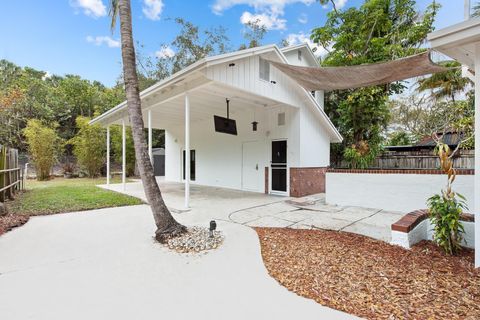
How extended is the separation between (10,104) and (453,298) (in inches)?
934

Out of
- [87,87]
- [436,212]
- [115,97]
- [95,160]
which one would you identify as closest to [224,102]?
[436,212]

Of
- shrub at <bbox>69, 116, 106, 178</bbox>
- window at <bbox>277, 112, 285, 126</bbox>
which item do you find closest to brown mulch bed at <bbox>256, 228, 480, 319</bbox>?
window at <bbox>277, 112, 285, 126</bbox>

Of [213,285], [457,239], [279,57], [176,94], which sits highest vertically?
[279,57]

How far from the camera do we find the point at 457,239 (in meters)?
3.33

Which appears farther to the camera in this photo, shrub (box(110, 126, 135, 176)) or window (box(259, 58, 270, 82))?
shrub (box(110, 126, 135, 176))

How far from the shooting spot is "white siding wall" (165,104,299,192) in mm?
8852

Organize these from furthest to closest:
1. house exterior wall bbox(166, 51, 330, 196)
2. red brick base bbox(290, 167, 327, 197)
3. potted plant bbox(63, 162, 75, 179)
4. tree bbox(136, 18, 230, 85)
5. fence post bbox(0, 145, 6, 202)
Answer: tree bbox(136, 18, 230, 85) → potted plant bbox(63, 162, 75, 179) → red brick base bbox(290, 167, 327, 197) → house exterior wall bbox(166, 51, 330, 196) → fence post bbox(0, 145, 6, 202)

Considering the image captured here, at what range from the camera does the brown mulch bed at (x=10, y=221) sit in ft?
14.8

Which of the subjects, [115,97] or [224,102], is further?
[115,97]

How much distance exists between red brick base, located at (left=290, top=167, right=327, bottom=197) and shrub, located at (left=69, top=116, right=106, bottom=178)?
13220mm

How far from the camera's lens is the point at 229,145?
10797mm

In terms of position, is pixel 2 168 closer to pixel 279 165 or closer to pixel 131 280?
pixel 131 280

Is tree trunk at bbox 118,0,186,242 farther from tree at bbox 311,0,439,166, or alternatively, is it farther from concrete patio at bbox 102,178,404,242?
tree at bbox 311,0,439,166

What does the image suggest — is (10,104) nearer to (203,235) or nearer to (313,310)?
(203,235)
